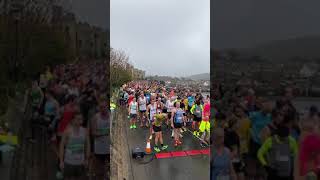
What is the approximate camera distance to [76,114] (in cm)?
505

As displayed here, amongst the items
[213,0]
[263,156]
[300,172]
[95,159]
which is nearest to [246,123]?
[263,156]

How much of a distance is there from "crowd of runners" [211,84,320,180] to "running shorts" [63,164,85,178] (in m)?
1.78

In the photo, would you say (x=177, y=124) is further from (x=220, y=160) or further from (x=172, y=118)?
(x=220, y=160)

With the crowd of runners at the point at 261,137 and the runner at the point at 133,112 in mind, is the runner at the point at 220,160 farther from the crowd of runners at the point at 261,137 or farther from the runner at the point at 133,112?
the runner at the point at 133,112

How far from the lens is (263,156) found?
16.3 feet

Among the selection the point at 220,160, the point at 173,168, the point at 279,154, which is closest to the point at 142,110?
the point at 173,168

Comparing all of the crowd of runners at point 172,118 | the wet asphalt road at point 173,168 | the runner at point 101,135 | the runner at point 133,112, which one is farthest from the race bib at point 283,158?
the runner at point 133,112

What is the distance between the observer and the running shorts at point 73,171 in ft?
16.7

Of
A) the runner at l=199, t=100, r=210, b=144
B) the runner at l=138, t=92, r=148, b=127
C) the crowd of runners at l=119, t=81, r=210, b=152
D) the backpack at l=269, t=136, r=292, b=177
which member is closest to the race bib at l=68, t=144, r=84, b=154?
the backpack at l=269, t=136, r=292, b=177

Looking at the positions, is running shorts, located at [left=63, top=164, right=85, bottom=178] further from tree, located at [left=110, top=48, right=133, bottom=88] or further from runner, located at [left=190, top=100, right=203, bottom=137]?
runner, located at [left=190, top=100, right=203, bottom=137]

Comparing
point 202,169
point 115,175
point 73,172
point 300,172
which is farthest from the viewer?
point 202,169

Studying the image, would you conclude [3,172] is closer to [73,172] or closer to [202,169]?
[73,172]

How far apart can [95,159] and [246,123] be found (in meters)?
2.11

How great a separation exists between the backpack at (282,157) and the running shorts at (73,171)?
256 cm
